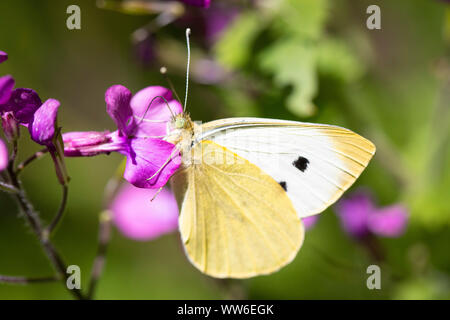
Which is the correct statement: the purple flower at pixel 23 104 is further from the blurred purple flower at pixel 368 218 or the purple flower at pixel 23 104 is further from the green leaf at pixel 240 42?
the blurred purple flower at pixel 368 218

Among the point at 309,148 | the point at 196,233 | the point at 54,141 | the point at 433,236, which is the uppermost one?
the point at 54,141

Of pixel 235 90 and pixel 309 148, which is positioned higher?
pixel 235 90

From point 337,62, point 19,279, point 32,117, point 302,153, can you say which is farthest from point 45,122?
point 337,62

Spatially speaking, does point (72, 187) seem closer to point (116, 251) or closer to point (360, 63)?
point (116, 251)

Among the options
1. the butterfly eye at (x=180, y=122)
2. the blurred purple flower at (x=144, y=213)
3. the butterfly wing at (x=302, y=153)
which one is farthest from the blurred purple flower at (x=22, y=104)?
the blurred purple flower at (x=144, y=213)

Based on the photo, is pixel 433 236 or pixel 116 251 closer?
pixel 433 236

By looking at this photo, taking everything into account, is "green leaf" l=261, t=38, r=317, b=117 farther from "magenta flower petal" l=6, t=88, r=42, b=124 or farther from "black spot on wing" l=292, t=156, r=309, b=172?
"magenta flower petal" l=6, t=88, r=42, b=124

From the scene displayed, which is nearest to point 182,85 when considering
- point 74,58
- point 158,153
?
point 74,58

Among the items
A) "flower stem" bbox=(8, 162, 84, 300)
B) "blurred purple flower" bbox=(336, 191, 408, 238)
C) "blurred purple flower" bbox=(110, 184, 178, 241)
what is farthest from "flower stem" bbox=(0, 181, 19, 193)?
"blurred purple flower" bbox=(336, 191, 408, 238)
